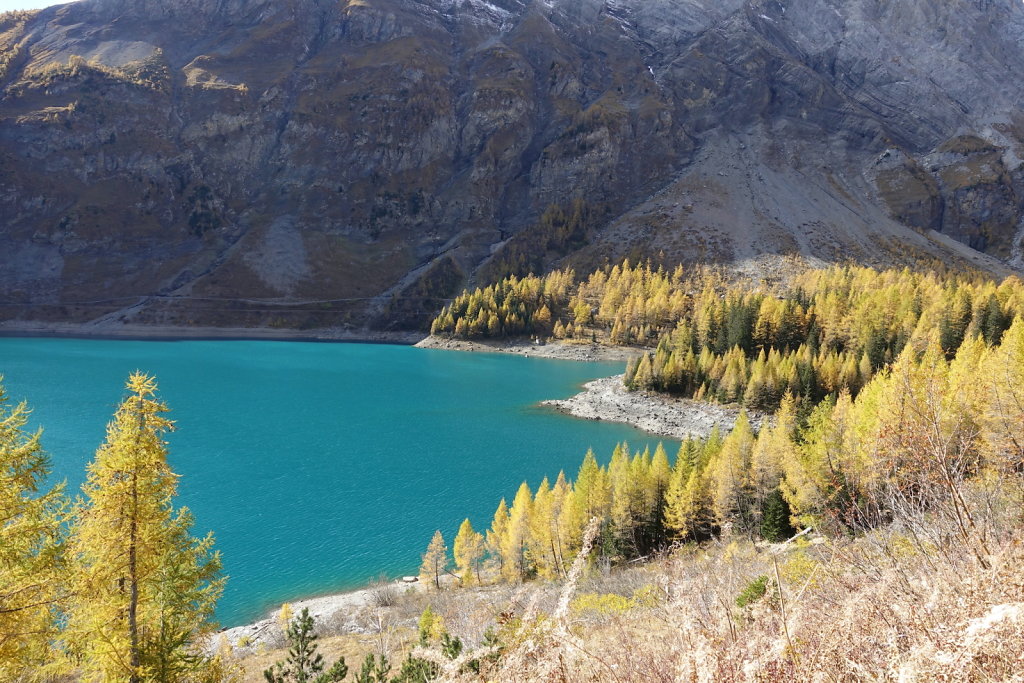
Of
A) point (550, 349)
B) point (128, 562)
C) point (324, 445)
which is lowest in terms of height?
point (324, 445)

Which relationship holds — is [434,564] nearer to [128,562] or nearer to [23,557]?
[128,562]

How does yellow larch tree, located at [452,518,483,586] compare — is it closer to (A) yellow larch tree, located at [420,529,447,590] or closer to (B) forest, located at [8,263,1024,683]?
(B) forest, located at [8,263,1024,683]

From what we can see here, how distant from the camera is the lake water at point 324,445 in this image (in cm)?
3169

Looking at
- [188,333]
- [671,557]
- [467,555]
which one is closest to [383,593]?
[467,555]

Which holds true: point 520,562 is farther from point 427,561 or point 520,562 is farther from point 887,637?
point 887,637

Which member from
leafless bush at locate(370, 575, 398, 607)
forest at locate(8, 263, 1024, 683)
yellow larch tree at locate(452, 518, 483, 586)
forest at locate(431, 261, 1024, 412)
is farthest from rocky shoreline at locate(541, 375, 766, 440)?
leafless bush at locate(370, 575, 398, 607)

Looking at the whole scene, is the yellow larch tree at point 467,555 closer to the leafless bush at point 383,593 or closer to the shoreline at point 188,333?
the leafless bush at point 383,593

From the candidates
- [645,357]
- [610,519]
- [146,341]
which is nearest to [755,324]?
[645,357]

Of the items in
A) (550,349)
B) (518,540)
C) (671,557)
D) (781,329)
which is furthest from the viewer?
(550,349)

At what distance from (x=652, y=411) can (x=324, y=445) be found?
36968 mm

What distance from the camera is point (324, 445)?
51.7 metres

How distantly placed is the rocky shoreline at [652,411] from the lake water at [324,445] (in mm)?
3081

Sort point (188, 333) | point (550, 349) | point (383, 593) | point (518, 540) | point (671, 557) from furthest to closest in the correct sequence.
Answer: point (188, 333), point (550, 349), point (518, 540), point (383, 593), point (671, 557)

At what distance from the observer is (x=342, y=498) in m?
38.7
